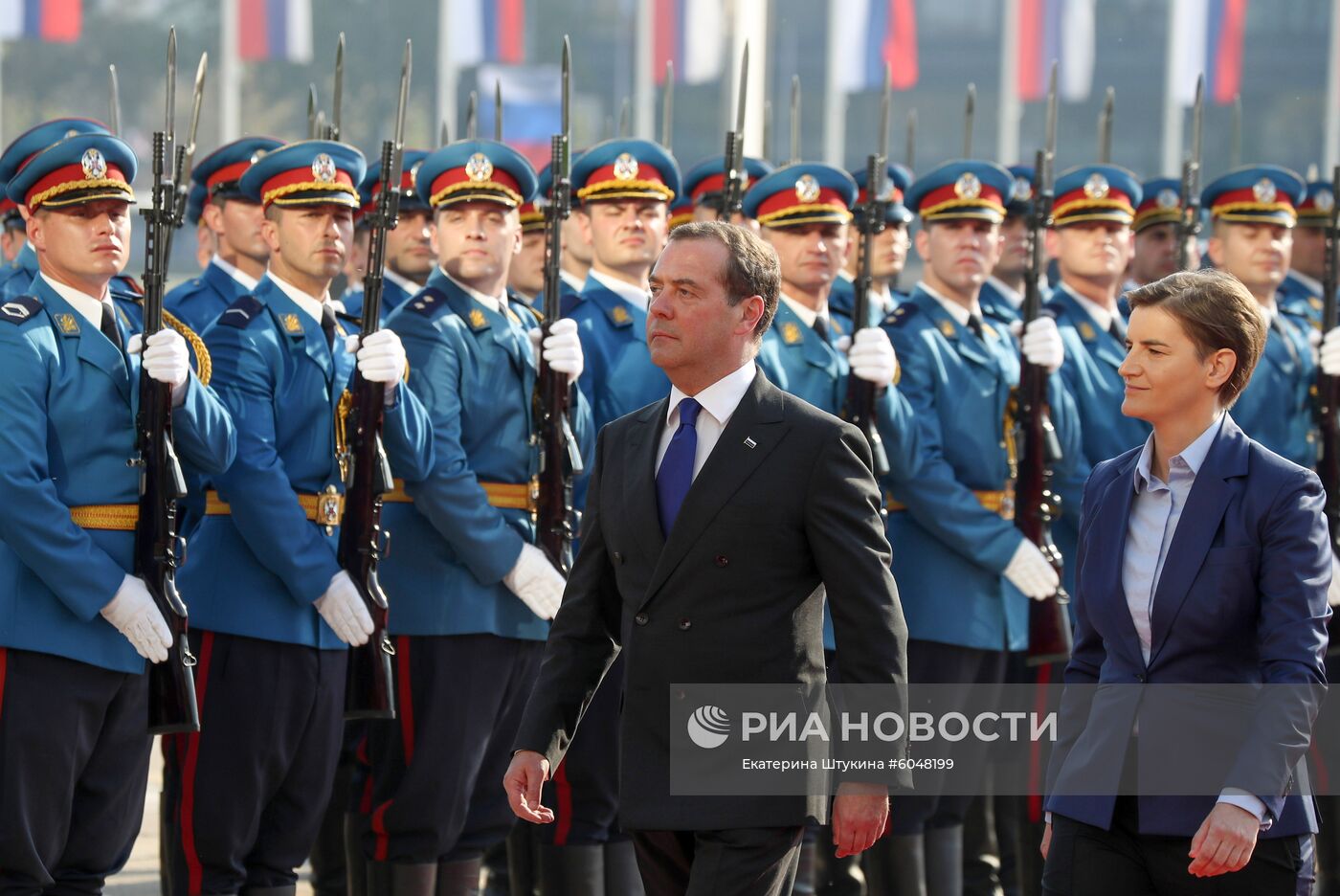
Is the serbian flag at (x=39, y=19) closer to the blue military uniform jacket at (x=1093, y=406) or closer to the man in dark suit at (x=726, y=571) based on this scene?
the blue military uniform jacket at (x=1093, y=406)

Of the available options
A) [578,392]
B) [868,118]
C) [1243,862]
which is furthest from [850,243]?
[868,118]

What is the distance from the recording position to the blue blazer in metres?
3.78

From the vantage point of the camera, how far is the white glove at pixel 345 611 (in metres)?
5.48

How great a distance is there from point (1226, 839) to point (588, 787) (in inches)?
103

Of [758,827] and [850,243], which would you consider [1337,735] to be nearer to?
[850,243]

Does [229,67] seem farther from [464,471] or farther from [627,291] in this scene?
[464,471]

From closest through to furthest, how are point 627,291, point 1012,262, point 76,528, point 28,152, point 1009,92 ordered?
point 76,528, point 28,152, point 627,291, point 1012,262, point 1009,92

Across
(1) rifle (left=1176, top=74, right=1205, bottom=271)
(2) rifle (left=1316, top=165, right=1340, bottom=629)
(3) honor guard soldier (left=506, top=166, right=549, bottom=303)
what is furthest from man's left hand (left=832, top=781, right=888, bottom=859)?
(1) rifle (left=1176, top=74, right=1205, bottom=271)

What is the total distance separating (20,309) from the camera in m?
5.02

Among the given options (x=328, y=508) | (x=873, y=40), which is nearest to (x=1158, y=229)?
(x=328, y=508)

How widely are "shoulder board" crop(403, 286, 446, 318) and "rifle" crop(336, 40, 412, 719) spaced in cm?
36

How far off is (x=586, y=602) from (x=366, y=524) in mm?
1624

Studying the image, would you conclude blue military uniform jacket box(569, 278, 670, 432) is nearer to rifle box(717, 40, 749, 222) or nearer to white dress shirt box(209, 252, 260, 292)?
rifle box(717, 40, 749, 222)

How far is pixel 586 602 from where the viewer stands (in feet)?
13.5
